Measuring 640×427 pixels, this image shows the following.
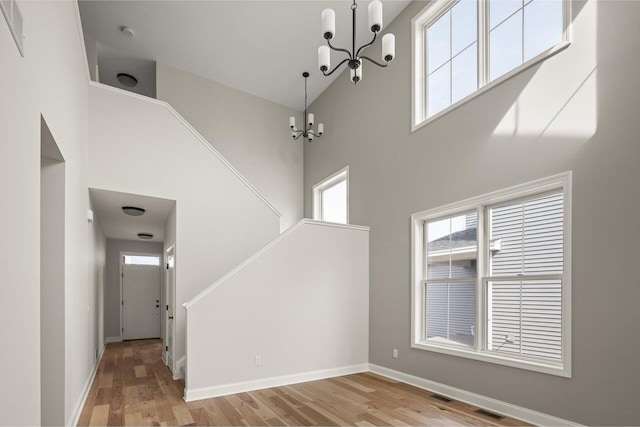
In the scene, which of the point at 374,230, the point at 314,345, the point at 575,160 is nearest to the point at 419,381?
the point at 314,345

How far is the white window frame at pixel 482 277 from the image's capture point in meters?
3.30

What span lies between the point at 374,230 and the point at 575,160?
2947 millimetres

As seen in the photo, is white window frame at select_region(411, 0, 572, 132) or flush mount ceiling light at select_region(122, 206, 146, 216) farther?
flush mount ceiling light at select_region(122, 206, 146, 216)

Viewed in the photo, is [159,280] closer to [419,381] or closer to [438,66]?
[419,381]

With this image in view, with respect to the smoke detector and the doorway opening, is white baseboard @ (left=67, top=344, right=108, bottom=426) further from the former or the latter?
the smoke detector

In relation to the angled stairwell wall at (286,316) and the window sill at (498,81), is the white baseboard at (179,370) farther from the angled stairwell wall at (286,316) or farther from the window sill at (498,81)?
the window sill at (498,81)

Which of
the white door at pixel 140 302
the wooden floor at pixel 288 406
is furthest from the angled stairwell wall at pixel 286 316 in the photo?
the white door at pixel 140 302

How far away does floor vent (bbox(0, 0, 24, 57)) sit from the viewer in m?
1.62

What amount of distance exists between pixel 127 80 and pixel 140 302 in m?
5.32

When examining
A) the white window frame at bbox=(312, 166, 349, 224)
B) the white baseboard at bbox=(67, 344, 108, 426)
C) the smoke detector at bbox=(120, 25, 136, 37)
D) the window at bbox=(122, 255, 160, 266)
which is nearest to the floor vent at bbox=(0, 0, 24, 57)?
the white baseboard at bbox=(67, 344, 108, 426)

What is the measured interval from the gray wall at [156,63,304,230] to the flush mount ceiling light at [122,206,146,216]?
204 cm

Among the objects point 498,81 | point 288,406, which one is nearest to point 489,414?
point 288,406

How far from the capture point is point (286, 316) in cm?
499

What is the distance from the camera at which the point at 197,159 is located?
5.59 meters
